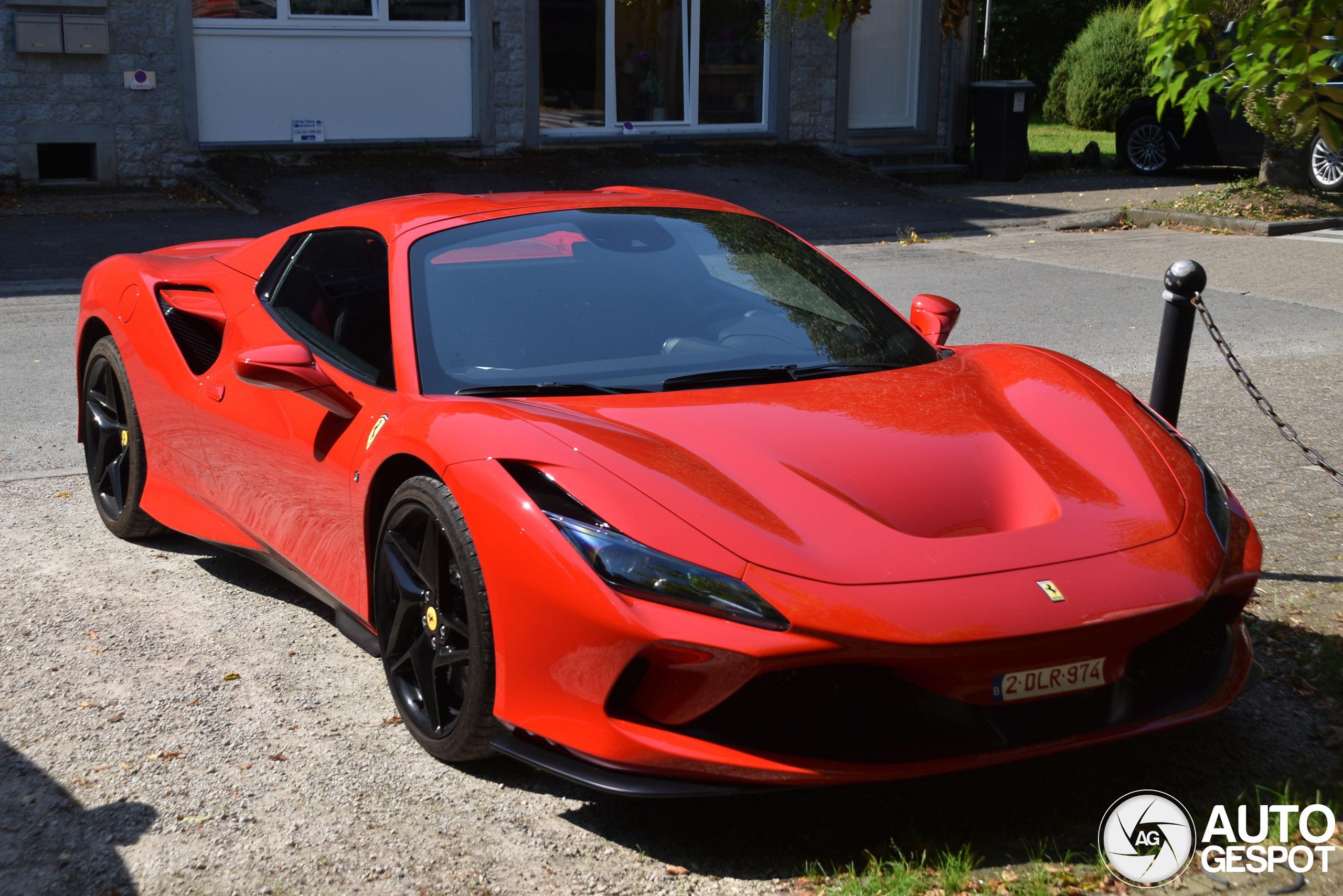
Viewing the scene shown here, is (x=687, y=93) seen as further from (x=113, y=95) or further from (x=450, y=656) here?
(x=450, y=656)

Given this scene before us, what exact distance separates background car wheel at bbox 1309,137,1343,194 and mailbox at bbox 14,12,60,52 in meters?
14.0

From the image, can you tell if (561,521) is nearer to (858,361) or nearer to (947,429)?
(947,429)

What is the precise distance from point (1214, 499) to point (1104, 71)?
27381mm

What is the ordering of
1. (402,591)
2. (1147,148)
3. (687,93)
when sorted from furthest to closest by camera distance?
(1147,148), (687,93), (402,591)

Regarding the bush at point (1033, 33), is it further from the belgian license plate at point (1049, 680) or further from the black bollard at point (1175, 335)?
the belgian license plate at point (1049, 680)

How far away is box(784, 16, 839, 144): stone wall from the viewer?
1847 cm

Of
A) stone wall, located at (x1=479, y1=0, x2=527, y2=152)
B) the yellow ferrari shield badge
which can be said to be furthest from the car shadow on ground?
stone wall, located at (x1=479, y1=0, x2=527, y2=152)

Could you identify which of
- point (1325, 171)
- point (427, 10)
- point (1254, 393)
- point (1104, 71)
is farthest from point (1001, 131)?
point (1254, 393)

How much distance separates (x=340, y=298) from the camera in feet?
12.5

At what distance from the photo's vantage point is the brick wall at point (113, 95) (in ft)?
44.9


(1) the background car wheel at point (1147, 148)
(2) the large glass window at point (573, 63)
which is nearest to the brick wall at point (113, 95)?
(2) the large glass window at point (573, 63)

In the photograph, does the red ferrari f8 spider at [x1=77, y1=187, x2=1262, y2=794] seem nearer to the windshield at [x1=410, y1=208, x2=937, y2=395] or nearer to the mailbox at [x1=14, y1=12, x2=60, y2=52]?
the windshield at [x1=410, y1=208, x2=937, y2=395]

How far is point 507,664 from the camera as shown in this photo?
2730 millimetres

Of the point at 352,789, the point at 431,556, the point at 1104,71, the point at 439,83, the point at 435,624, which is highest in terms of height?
the point at 1104,71
